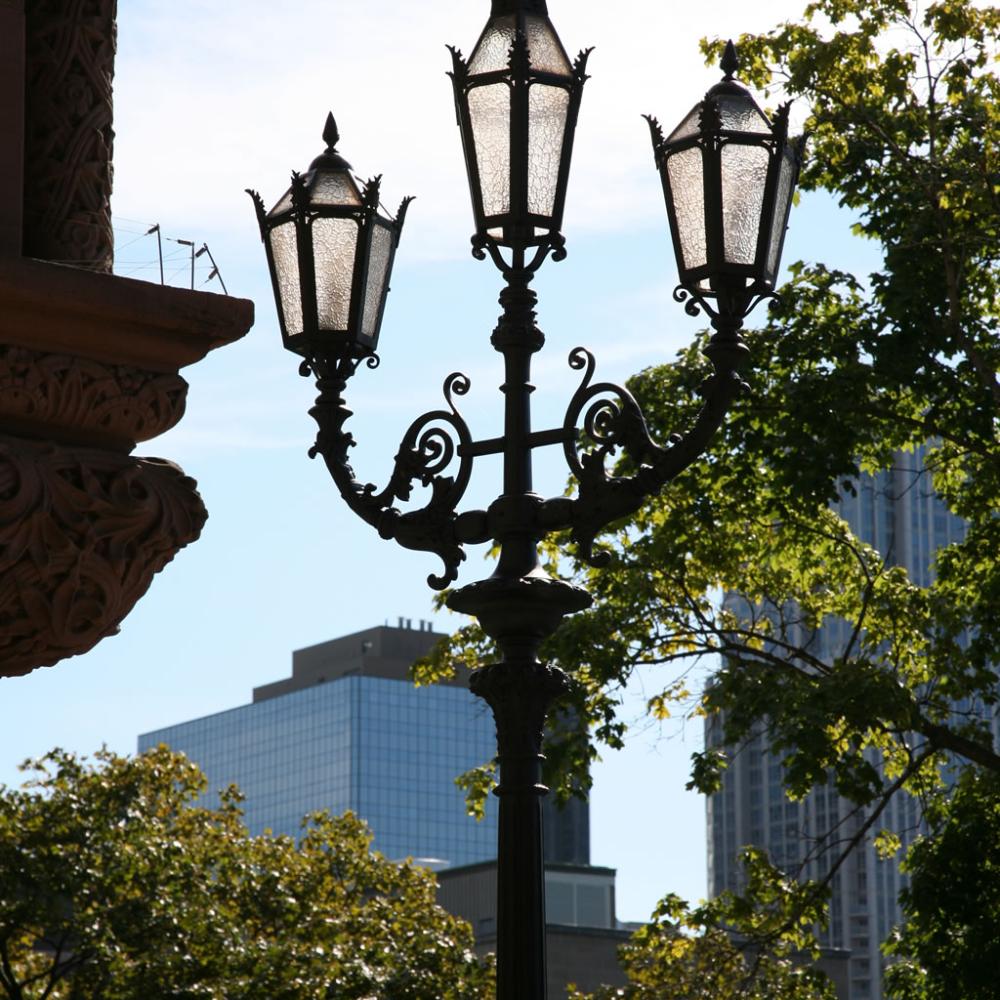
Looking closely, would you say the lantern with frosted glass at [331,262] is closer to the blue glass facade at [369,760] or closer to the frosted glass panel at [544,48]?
the frosted glass panel at [544,48]

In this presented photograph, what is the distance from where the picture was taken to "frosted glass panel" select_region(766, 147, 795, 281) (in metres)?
6.40

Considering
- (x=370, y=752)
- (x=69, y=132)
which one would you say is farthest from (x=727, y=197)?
(x=370, y=752)

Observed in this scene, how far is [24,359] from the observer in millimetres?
3771

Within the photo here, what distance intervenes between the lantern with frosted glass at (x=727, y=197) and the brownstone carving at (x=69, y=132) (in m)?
2.54

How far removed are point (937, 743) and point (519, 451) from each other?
11731 millimetres

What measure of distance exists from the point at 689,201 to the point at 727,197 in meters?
0.13

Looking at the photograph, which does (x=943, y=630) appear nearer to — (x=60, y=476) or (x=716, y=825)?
(x=60, y=476)

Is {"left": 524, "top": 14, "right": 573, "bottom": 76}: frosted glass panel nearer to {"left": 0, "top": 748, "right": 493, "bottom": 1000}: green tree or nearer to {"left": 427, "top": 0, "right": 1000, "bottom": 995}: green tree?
{"left": 427, "top": 0, "right": 1000, "bottom": 995}: green tree

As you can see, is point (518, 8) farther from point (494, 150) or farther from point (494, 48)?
point (494, 150)

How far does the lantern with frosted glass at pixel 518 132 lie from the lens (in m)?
6.45

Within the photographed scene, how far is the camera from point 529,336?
21.8 feet

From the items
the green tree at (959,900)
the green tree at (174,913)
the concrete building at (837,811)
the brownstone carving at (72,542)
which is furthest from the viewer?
the concrete building at (837,811)

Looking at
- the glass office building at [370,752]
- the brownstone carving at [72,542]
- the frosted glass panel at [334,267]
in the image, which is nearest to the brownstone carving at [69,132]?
the brownstone carving at [72,542]

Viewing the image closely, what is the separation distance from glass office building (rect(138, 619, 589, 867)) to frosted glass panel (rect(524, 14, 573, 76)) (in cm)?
13404
